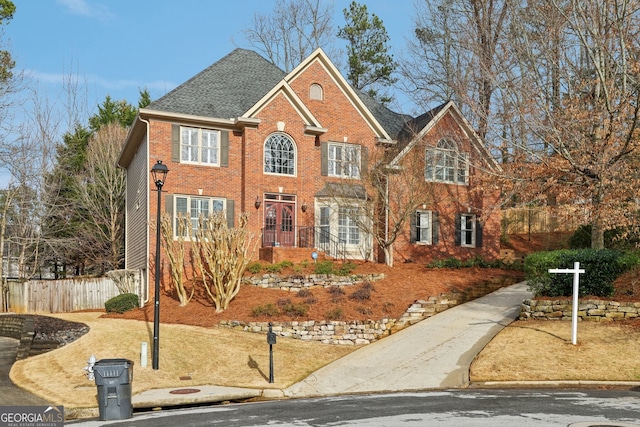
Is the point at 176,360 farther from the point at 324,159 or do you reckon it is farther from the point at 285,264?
the point at 324,159

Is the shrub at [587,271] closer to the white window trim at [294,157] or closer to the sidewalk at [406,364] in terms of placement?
the sidewalk at [406,364]

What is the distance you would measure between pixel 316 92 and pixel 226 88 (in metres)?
4.14

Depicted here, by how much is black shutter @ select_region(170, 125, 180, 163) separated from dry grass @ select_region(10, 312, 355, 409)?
7.64m

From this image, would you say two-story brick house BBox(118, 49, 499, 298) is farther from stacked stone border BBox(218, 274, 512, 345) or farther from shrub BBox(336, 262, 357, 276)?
shrub BBox(336, 262, 357, 276)

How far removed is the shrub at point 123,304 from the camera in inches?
915

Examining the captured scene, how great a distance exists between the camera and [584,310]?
58.0ft

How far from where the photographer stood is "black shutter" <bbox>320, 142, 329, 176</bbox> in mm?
27344

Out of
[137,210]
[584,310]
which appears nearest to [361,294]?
[584,310]

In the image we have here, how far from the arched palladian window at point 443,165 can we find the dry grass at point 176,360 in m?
12.3

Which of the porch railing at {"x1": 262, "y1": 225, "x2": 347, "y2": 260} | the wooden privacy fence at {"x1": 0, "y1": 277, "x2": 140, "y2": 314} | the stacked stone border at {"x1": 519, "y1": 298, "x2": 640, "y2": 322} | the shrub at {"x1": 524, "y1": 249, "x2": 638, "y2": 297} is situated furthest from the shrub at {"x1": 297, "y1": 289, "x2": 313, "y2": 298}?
the wooden privacy fence at {"x1": 0, "y1": 277, "x2": 140, "y2": 314}

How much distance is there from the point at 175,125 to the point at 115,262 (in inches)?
554

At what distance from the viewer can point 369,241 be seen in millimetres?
27922

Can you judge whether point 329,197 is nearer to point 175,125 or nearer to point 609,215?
point 175,125

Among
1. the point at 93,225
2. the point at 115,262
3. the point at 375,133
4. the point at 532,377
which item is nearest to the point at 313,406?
the point at 532,377
